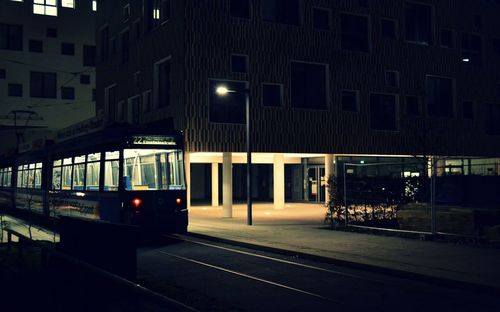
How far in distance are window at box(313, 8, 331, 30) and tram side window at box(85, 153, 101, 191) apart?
18.1 m

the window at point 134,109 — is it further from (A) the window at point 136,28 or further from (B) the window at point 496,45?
(B) the window at point 496,45

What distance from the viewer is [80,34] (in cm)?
6184

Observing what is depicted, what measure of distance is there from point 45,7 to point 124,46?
2827 centimetres

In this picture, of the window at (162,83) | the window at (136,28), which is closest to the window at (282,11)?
the window at (162,83)

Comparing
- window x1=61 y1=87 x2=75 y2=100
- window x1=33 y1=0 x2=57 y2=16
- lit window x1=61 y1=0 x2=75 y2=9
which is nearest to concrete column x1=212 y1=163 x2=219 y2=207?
window x1=61 y1=87 x2=75 y2=100

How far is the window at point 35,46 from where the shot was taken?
194 ft

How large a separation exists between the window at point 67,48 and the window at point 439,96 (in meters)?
38.2

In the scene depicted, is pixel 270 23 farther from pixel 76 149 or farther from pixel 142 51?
pixel 76 149

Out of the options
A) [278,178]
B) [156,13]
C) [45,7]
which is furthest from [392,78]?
[45,7]

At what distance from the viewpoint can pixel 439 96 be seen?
37781 millimetres

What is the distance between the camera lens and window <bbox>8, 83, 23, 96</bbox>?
5798 centimetres

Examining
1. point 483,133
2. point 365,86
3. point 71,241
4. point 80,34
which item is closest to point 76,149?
point 71,241

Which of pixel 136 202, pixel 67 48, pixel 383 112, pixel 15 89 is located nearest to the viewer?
pixel 136 202

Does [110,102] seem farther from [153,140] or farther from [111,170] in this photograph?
[153,140]
